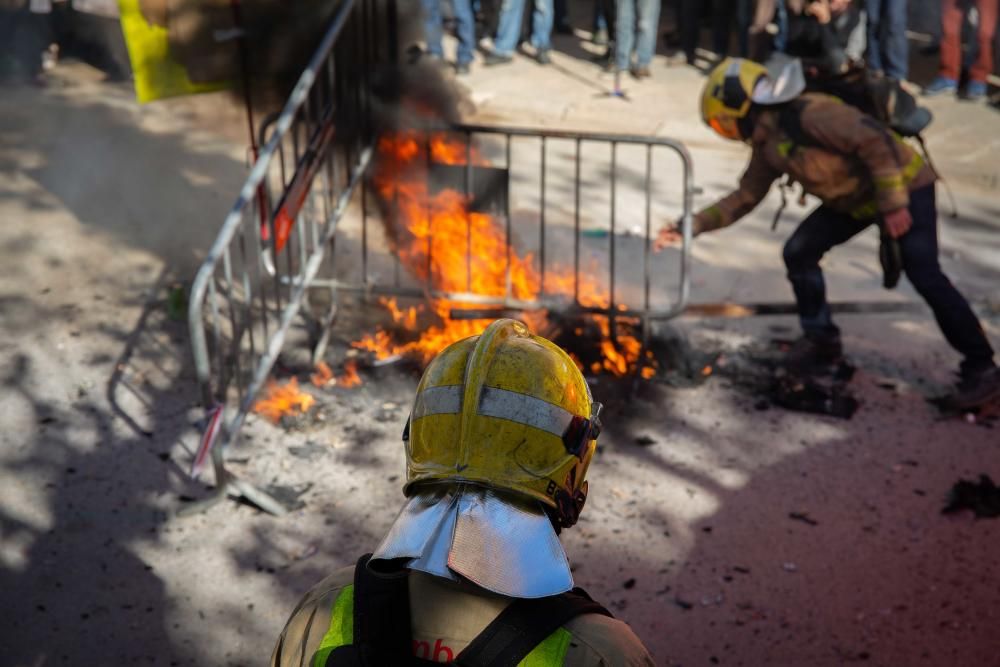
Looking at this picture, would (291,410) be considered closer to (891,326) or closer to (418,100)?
(418,100)

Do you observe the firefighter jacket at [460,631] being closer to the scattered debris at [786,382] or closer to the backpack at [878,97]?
the scattered debris at [786,382]

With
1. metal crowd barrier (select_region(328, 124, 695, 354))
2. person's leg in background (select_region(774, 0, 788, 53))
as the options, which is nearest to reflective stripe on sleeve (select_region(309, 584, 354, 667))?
metal crowd barrier (select_region(328, 124, 695, 354))

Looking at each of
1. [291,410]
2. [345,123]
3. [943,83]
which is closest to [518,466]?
[291,410]

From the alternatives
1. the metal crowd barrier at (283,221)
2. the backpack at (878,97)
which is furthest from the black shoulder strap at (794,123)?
the metal crowd barrier at (283,221)

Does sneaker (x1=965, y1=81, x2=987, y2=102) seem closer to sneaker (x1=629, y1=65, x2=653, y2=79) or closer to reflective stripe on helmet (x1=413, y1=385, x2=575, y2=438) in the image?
sneaker (x1=629, y1=65, x2=653, y2=79)

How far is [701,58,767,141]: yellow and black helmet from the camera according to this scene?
5637 millimetres

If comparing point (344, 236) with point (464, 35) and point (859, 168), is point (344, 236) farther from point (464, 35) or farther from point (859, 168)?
point (464, 35)

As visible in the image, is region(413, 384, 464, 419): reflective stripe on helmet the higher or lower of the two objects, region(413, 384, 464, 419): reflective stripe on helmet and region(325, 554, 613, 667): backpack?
the higher

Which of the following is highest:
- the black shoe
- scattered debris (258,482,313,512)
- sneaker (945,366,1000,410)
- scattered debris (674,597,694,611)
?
sneaker (945,366,1000,410)

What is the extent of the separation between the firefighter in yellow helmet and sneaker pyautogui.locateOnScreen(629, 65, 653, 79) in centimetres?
1039

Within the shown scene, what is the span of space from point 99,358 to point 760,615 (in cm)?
382

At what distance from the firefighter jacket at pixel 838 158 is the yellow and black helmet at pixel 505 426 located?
384 cm

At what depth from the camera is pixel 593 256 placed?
24.3 feet

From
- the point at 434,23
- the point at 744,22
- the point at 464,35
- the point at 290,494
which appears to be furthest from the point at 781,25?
the point at 290,494
